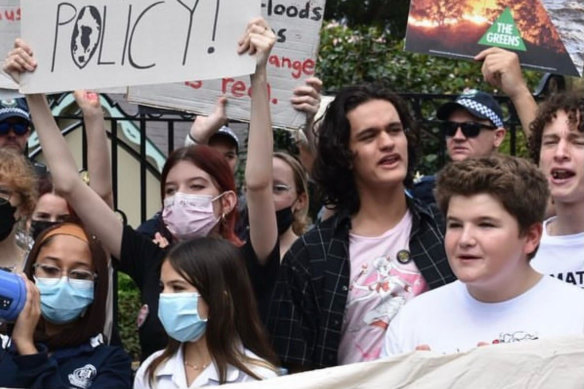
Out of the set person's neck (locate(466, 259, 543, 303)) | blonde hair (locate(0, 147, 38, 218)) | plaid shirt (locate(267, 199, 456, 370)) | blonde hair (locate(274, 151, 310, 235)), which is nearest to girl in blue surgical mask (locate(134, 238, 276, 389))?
plaid shirt (locate(267, 199, 456, 370))

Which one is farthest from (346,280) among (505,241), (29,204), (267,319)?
(29,204)

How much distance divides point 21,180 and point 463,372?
2665mm

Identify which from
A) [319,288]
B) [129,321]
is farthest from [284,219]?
[129,321]

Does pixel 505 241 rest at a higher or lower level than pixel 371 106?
lower

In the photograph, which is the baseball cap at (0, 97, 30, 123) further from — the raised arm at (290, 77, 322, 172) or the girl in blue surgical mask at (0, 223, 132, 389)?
the raised arm at (290, 77, 322, 172)

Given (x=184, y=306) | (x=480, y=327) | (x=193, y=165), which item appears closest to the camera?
(x=480, y=327)

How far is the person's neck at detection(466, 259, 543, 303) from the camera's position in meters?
3.62

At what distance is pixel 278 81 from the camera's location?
471 cm

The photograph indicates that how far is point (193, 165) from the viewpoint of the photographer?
4.70m

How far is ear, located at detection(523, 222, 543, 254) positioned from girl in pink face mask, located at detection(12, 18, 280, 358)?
3.10 ft

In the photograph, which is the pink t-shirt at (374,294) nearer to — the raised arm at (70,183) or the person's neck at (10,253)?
the raised arm at (70,183)

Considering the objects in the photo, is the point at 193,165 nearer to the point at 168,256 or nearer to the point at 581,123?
the point at 168,256

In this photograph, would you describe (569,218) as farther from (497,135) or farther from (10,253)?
(10,253)

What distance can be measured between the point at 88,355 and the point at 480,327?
143 cm
